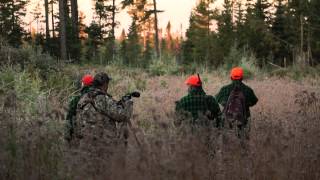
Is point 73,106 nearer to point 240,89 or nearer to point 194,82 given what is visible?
point 194,82

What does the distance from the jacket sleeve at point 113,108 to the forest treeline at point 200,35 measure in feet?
69.3

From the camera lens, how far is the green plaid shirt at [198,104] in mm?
8602

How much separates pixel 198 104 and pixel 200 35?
58966 millimetres

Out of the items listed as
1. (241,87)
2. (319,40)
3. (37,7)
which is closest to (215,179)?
(241,87)

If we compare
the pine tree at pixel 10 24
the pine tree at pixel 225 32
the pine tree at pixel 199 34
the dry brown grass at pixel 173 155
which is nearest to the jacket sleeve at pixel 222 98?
the dry brown grass at pixel 173 155

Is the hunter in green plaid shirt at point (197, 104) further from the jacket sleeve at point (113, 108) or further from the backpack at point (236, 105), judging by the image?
the jacket sleeve at point (113, 108)

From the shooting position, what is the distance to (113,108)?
7484 millimetres

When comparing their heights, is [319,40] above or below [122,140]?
above

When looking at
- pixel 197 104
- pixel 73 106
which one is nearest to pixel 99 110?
pixel 73 106

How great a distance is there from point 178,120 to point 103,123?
144 centimetres

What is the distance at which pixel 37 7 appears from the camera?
82.4 metres

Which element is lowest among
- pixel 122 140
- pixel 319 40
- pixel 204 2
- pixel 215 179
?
pixel 215 179

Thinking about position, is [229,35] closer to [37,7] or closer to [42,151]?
[37,7]

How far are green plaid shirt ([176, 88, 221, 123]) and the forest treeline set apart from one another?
19883 millimetres
